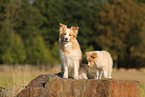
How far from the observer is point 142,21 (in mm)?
37656

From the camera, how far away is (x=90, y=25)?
144ft

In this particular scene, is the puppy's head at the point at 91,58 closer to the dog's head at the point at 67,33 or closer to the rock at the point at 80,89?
the rock at the point at 80,89

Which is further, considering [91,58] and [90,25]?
[90,25]

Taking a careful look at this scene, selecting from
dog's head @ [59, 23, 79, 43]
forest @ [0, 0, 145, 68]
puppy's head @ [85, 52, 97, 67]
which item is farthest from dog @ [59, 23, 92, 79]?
forest @ [0, 0, 145, 68]

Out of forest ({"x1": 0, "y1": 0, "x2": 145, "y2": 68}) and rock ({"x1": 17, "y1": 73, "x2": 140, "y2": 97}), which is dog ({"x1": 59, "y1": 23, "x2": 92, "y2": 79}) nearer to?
rock ({"x1": 17, "y1": 73, "x2": 140, "y2": 97})

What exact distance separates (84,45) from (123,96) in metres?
34.1

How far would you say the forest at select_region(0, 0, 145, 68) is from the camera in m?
A: 36.9

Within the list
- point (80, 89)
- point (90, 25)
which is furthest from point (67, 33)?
point (90, 25)

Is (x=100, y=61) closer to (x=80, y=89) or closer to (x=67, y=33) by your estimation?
(x=80, y=89)

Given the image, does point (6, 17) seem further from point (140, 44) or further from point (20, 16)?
point (140, 44)

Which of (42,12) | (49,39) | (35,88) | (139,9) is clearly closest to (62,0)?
(42,12)

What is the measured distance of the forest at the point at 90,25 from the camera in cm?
3694

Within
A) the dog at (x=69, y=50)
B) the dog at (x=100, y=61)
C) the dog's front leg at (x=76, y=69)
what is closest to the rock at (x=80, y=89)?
the dog's front leg at (x=76, y=69)

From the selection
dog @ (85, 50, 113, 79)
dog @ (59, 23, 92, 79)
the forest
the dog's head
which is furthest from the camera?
the forest
